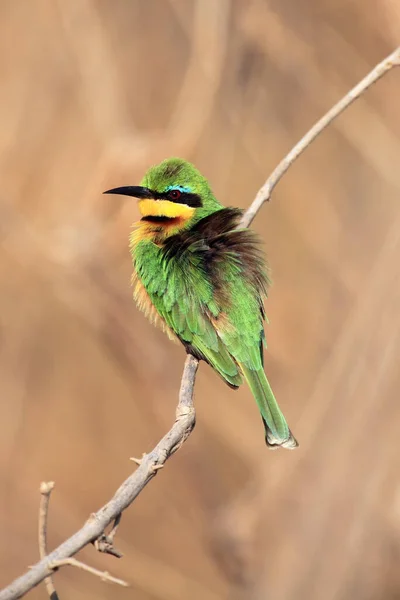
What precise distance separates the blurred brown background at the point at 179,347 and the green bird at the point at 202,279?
0.33m

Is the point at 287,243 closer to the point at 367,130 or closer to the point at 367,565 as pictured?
the point at 367,130

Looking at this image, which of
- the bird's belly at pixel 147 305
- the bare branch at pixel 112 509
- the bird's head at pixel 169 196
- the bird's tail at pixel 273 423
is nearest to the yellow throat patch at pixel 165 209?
the bird's head at pixel 169 196

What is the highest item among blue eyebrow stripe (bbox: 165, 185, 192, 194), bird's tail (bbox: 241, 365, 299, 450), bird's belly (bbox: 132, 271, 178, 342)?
blue eyebrow stripe (bbox: 165, 185, 192, 194)

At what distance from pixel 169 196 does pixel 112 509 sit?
1567 millimetres

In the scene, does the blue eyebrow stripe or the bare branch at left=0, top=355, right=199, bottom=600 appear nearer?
the bare branch at left=0, top=355, right=199, bottom=600

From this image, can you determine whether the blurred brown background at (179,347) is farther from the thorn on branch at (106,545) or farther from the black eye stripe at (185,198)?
the thorn on branch at (106,545)

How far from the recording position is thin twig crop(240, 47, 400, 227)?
8.48 feet

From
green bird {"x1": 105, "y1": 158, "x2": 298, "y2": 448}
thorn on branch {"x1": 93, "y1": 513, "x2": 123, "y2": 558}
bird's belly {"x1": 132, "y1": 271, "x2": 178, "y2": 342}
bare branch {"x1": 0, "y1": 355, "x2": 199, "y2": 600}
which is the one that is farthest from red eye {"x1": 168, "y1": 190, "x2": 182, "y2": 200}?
thorn on branch {"x1": 93, "y1": 513, "x2": 123, "y2": 558}

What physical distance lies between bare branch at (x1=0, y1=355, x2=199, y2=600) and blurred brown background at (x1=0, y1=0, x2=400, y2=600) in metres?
1.10

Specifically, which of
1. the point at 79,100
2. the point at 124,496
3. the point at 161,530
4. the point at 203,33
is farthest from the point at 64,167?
the point at 124,496

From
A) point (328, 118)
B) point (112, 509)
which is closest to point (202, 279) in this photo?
point (328, 118)

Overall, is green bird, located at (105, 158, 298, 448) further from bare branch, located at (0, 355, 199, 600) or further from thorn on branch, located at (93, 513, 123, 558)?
thorn on branch, located at (93, 513, 123, 558)

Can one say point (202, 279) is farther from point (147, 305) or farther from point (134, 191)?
point (134, 191)

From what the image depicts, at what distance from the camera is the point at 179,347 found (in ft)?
14.4
